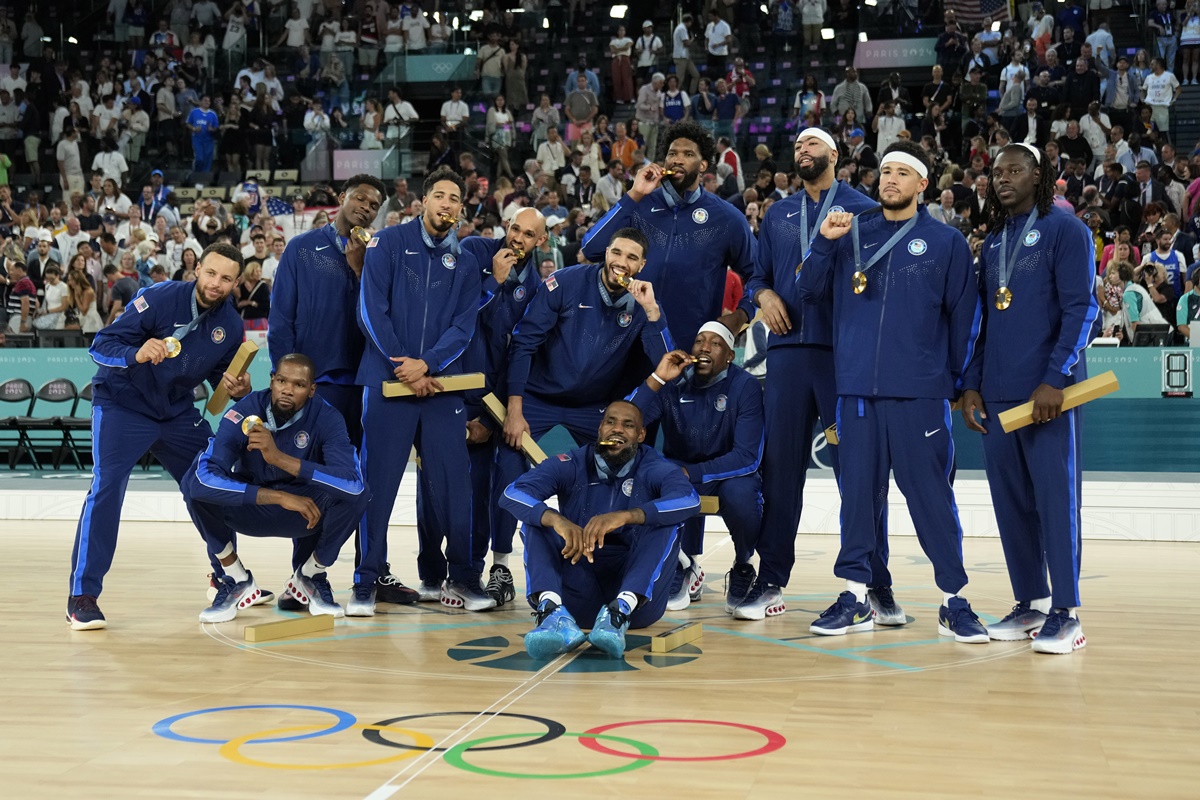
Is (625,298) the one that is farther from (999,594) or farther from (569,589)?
(999,594)

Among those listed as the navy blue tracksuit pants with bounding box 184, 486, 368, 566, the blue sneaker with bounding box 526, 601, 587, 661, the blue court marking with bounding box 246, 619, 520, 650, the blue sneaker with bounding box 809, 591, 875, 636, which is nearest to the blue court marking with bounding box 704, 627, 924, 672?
the blue sneaker with bounding box 809, 591, 875, 636

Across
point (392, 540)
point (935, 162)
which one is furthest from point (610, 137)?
point (392, 540)

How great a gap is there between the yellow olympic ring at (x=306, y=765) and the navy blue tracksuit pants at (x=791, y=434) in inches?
112

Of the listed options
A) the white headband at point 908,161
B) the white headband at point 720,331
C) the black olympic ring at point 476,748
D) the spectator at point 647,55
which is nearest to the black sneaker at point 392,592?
the white headband at point 720,331

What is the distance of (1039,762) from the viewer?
4000 millimetres

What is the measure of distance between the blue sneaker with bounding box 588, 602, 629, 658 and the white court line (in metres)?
0.17

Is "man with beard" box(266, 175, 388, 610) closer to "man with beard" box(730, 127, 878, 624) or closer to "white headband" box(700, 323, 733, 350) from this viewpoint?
"white headband" box(700, 323, 733, 350)

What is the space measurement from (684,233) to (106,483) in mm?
3147

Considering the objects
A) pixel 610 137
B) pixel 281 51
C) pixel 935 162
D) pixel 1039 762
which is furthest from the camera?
pixel 281 51

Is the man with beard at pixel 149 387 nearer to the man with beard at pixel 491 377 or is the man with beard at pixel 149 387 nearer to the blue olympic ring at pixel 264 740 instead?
the man with beard at pixel 491 377

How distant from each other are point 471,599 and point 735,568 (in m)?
1.39

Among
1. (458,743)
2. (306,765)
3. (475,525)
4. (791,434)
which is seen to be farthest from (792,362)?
(306,765)

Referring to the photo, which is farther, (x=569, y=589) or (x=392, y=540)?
(x=392, y=540)

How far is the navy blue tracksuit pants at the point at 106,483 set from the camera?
6316 millimetres
